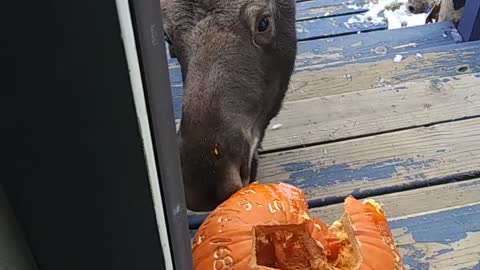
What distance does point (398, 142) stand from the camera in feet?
9.86

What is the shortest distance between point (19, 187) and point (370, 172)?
219 centimetres

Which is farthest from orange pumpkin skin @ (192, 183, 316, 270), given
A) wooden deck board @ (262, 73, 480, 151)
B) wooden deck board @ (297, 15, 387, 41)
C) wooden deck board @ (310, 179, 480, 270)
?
wooden deck board @ (297, 15, 387, 41)

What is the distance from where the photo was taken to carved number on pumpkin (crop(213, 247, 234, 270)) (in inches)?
72.7

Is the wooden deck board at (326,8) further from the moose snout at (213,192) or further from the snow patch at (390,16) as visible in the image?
the moose snout at (213,192)

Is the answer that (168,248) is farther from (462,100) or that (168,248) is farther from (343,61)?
(343,61)

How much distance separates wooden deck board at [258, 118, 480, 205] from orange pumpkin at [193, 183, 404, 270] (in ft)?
2.19

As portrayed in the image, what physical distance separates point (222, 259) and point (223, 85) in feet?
2.68

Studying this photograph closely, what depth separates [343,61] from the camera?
4016 millimetres

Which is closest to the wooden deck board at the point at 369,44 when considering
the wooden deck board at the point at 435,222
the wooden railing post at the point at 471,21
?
the wooden railing post at the point at 471,21

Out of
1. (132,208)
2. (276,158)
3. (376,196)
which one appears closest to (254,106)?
(276,158)

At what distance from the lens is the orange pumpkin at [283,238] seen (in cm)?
185

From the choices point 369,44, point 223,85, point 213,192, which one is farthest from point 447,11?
point 213,192

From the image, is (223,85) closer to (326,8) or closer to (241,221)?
(241,221)

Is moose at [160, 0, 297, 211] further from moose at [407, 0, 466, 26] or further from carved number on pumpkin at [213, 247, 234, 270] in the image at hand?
moose at [407, 0, 466, 26]
